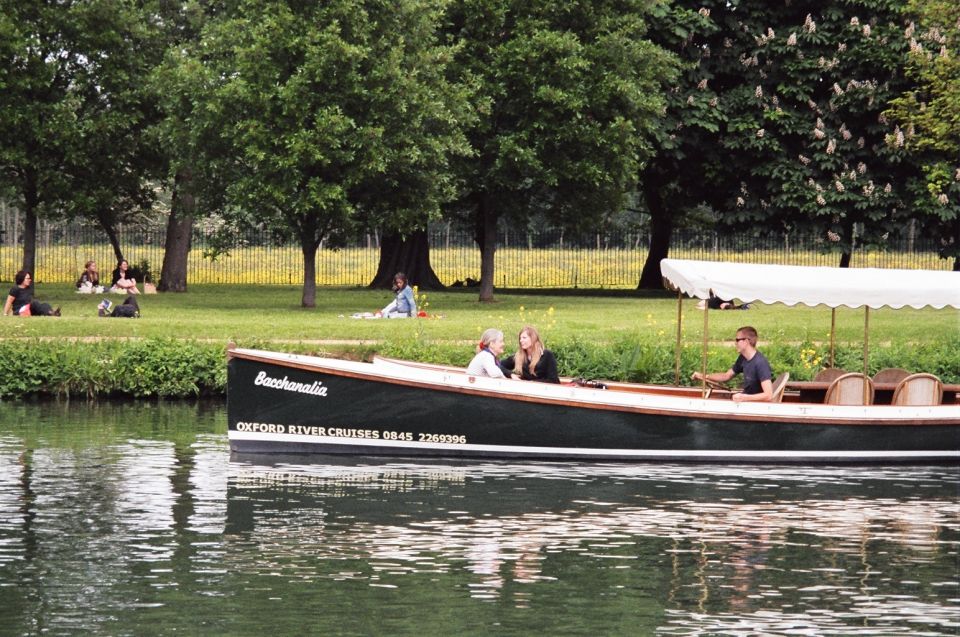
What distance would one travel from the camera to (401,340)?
32.9m

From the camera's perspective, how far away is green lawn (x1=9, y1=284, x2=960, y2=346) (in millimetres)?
34656

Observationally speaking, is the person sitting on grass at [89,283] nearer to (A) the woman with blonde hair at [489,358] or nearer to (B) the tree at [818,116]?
(B) the tree at [818,116]

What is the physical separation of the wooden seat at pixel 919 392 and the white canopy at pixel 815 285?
1032 millimetres

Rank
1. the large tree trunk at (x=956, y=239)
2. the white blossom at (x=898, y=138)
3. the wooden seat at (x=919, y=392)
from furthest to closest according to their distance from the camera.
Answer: the large tree trunk at (x=956, y=239) → the white blossom at (x=898, y=138) → the wooden seat at (x=919, y=392)

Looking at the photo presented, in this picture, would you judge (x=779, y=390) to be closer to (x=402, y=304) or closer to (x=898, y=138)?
(x=402, y=304)

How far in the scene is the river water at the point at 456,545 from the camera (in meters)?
14.3

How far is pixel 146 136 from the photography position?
1892 inches

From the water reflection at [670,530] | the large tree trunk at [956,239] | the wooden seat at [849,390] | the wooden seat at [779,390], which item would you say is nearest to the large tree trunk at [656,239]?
the large tree trunk at [956,239]

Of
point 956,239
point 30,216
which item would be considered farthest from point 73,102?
point 956,239

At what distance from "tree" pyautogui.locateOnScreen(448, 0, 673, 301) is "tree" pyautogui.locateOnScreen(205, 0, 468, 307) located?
11.8 ft

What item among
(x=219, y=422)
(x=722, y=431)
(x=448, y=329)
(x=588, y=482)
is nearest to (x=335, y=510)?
(x=588, y=482)

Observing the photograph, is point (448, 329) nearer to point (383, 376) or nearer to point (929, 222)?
point (383, 376)

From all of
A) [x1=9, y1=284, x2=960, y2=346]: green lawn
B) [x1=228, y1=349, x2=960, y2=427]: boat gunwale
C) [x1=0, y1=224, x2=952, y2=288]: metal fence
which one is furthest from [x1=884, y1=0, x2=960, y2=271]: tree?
[x1=228, y1=349, x2=960, y2=427]: boat gunwale

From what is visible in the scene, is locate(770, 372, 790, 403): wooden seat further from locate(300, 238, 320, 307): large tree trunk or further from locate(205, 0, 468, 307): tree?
locate(300, 238, 320, 307): large tree trunk
